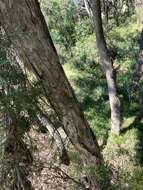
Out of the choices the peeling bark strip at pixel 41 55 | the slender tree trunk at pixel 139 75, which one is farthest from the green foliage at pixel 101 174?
the slender tree trunk at pixel 139 75

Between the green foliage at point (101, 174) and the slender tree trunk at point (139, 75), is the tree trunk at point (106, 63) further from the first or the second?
the green foliage at point (101, 174)

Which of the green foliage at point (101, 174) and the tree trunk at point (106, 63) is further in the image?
the tree trunk at point (106, 63)

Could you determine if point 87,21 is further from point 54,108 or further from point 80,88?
point 54,108

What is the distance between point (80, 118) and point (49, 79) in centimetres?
116

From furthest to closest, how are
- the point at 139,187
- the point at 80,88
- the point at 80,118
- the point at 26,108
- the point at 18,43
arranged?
the point at 80,88, the point at 139,187, the point at 80,118, the point at 18,43, the point at 26,108

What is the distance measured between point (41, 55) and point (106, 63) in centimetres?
585

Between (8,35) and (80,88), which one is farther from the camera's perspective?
(80,88)

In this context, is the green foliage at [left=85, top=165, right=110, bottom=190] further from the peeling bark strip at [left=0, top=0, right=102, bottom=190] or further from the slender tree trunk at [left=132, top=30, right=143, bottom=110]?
the slender tree trunk at [left=132, top=30, right=143, bottom=110]

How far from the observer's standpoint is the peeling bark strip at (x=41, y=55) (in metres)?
6.27

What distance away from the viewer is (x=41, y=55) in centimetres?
663

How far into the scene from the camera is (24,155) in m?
6.38

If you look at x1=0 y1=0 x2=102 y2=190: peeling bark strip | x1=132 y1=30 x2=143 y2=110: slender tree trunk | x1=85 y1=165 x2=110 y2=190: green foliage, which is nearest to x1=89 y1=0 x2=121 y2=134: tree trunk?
x1=132 y1=30 x2=143 y2=110: slender tree trunk

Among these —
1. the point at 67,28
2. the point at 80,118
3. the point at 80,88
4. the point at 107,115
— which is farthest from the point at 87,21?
the point at 80,118

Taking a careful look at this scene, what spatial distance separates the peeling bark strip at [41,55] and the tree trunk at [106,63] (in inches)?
172
